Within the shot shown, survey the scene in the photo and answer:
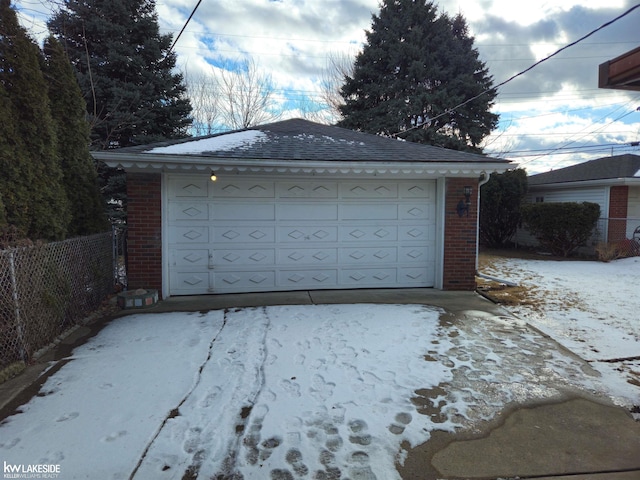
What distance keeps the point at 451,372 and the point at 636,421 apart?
4.62ft

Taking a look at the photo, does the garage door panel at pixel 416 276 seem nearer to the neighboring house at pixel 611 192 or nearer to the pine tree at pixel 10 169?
the pine tree at pixel 10 169

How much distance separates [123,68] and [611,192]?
16.3 m

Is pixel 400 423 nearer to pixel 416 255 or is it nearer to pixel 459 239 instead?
pixel 416 255

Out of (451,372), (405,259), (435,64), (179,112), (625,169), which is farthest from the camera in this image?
(435,64)

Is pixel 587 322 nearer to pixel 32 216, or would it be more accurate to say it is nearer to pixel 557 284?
pixel 557 284

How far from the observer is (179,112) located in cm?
1152

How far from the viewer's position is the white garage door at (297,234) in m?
6.43

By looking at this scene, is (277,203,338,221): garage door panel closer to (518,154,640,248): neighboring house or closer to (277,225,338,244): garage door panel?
(277,225,338,244): garage door panel

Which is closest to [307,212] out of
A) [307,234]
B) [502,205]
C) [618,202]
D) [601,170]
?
[307,234]

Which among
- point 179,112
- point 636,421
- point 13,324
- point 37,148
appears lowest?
point 636,421

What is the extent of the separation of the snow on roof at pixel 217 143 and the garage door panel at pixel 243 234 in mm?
1379

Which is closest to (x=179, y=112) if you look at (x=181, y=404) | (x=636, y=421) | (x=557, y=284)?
(x=181, y=404)

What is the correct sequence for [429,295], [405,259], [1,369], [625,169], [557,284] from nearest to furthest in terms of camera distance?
[1,369] < [429,295] < [405,259] < [557,284] < [625,169]

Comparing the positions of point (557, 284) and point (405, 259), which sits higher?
point (405, 259)
